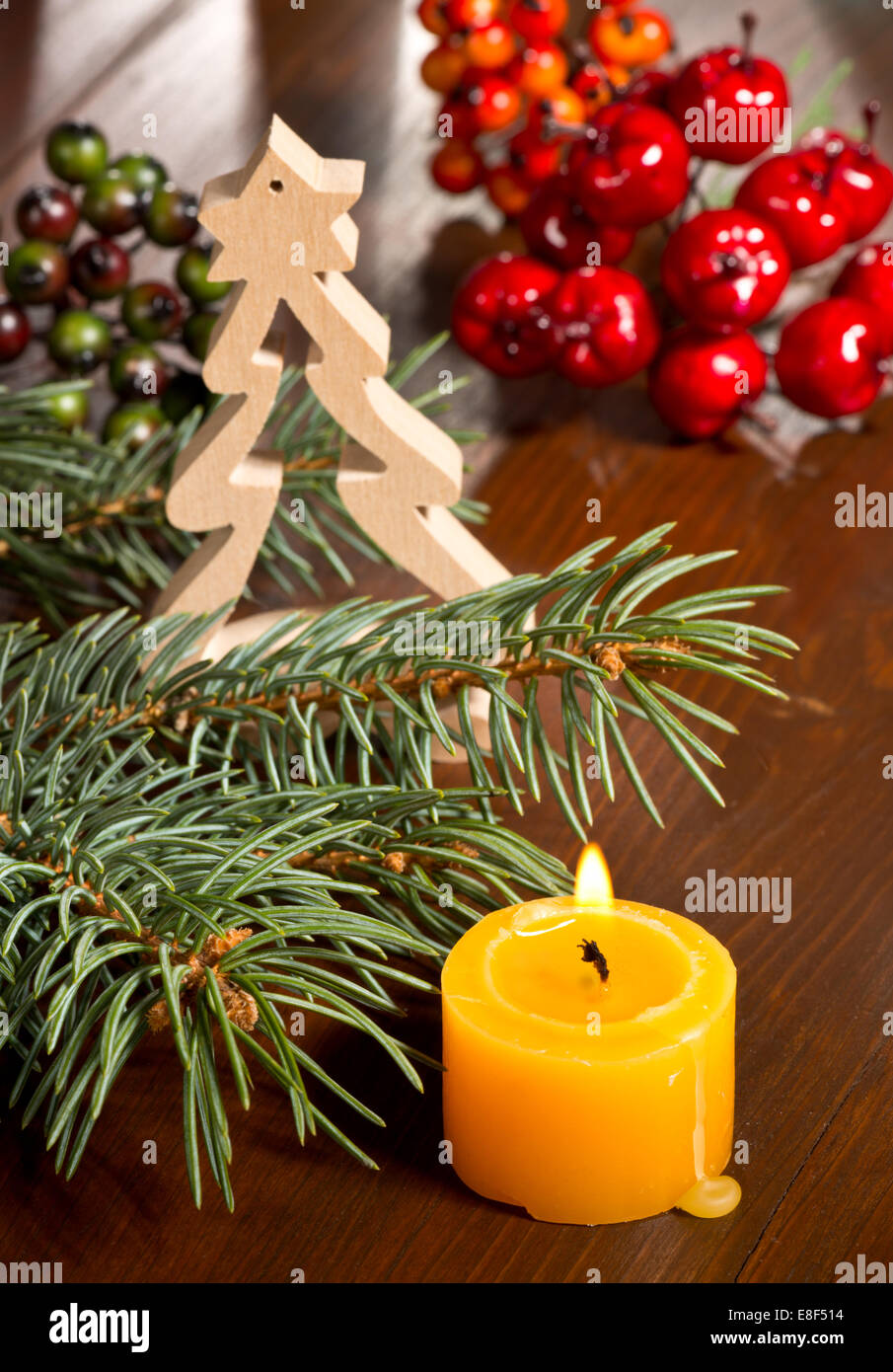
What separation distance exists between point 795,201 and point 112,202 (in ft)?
0.88

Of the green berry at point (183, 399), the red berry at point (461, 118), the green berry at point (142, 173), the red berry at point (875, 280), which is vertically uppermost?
the green berry at point (142, 173)

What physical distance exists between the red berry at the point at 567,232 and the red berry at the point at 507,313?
16mm

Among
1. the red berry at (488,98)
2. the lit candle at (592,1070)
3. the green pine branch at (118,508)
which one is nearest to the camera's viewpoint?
the lit candle at (592,1070)

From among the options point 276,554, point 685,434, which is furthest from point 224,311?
point 685,434

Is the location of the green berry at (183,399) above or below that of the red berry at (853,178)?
below

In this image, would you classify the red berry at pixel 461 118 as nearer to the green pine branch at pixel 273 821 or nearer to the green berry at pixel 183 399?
the green berry at pixel 183 399

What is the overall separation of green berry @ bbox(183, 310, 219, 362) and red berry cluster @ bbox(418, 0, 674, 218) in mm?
188

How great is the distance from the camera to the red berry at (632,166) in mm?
602

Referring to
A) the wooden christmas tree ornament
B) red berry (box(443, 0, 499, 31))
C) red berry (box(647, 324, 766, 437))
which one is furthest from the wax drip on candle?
red berry (box(443, 0, 499, 31))

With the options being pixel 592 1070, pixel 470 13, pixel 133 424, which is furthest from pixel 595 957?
pixel 470 13

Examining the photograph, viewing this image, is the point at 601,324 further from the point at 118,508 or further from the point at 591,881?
the point at 591,881

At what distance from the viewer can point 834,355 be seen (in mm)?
580

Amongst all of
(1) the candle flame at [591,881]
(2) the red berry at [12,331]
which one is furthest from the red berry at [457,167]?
(1) the candle flame at [591,881]
